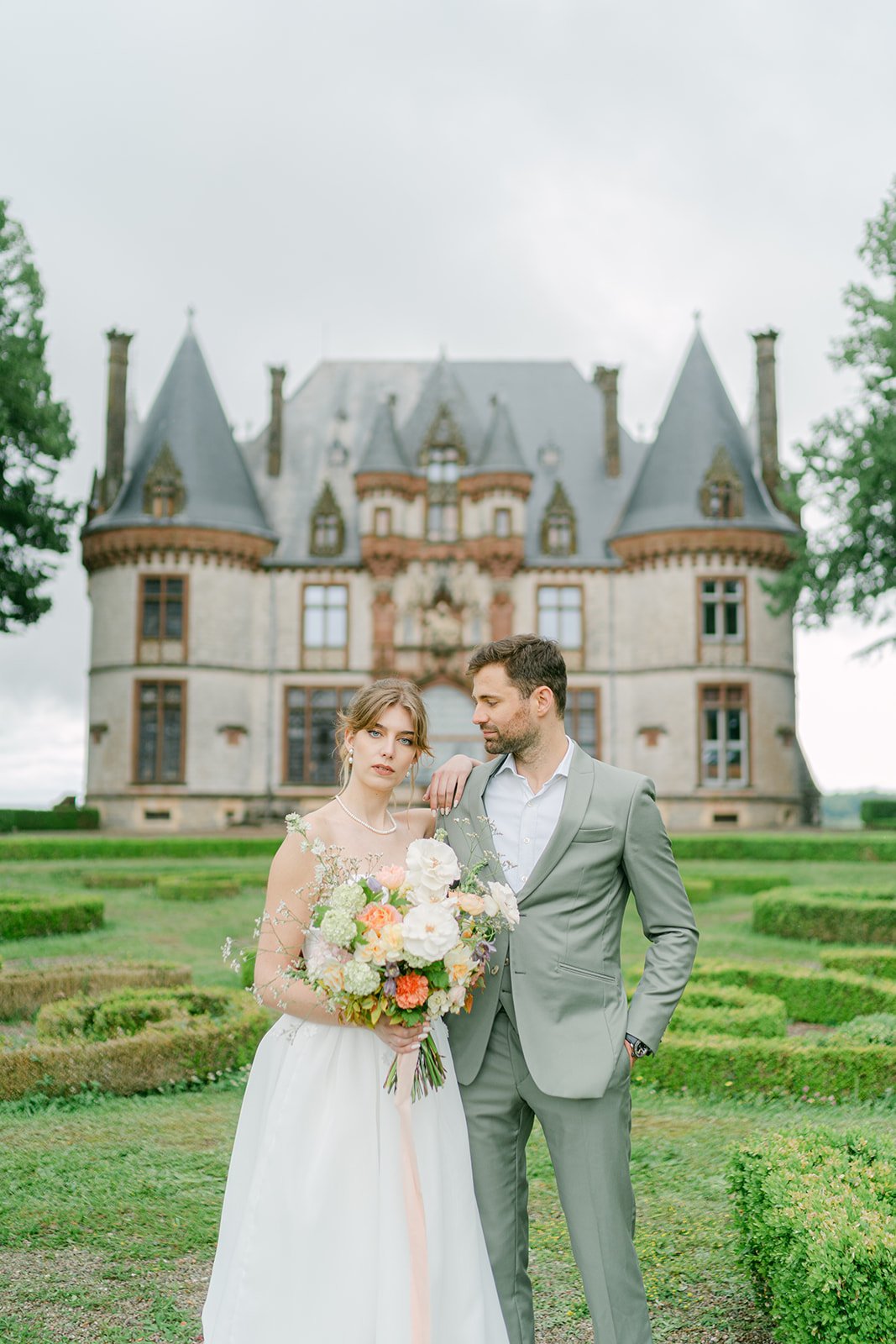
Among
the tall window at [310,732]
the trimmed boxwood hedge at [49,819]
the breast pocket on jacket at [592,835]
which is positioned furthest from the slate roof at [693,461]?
the breast pocket on jacket at [592,835]

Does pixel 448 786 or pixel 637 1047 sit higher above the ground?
pixel 448 786

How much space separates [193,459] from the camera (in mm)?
34500

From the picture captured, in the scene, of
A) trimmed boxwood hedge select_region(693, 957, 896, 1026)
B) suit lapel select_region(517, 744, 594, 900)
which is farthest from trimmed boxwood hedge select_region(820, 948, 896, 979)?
suit lapel select_region(517, 744, 594, 900)

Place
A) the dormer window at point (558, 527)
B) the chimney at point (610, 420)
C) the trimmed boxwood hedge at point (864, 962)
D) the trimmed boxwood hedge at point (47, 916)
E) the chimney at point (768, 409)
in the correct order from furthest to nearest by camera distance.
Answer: the chimney at point (610, 420) → the dormer window at point (558, 527) → the chimney at point (768, 409) → the trimmed boxwood hedge at point (47, 916) → the trimmed boxwood hedge at point (864, 962)

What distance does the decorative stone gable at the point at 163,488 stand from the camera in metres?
33.6

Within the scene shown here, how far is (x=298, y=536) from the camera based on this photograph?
116 feet

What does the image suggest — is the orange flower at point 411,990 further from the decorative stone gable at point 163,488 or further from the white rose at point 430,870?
the decorative stone gable at point 163,488

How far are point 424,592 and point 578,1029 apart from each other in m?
31.3

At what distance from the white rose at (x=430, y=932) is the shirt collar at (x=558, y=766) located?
2.50 ft

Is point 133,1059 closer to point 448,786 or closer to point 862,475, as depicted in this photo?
point 448,786

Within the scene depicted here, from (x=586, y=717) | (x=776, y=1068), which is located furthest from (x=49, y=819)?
(x=776, y=1068)

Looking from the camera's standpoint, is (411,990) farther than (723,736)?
No

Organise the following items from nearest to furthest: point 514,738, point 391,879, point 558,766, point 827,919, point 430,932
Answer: point 430,932
point 391,879
point 514,738
point 558,766
point 827,919

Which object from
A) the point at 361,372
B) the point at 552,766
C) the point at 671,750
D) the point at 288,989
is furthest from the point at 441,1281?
the point at 361,372
